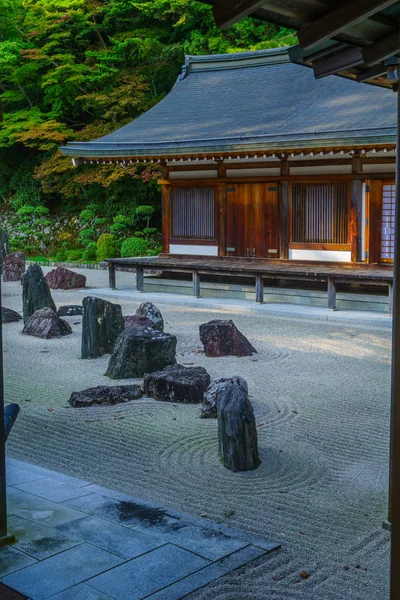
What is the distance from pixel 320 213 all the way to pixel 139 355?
7.02 meters

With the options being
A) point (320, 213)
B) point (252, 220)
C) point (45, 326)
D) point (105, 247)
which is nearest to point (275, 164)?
point (252, 220)

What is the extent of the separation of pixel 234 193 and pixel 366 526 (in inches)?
456

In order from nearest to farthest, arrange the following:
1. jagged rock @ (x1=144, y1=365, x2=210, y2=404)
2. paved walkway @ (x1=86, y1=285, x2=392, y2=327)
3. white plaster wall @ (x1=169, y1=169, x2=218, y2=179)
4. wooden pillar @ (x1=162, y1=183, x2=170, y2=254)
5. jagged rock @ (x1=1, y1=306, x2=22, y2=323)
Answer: jagged rock @ (x1=144, y1=365, x2=210, y2=404) < paved walkway @ (x1=86, y1=285, x2=392, y2=327) < jagged rock @ (x1=1, y1=306, x2=22, y2=323) < white plaster wall @ (x1=169, y1=169, x2=218, y2=179) < wooden pillar @ (x1=162, y1=183, x2=170, y2=254)

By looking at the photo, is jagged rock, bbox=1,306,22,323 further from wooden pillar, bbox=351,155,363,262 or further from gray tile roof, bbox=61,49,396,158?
wooden pillar, bbox=351,155,363,262

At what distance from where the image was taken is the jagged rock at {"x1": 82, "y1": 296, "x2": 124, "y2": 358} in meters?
9.23

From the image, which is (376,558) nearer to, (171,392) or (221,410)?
(221,410)

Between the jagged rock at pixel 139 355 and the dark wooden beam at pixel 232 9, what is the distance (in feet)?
17.8

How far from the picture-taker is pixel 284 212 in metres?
14.4

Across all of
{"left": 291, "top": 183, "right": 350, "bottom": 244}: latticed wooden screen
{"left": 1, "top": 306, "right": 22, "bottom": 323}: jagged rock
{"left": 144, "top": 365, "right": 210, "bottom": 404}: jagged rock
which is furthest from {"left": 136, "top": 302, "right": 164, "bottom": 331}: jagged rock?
{"left": 291, "top": 183, "right": 350, "bottom": 244}: latticed wooden screen


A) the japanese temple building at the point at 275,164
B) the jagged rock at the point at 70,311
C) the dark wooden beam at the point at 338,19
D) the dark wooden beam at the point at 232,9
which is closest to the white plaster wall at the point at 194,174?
the japanese temple building at the point at 275,164

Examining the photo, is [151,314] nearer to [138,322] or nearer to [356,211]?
[138,322]

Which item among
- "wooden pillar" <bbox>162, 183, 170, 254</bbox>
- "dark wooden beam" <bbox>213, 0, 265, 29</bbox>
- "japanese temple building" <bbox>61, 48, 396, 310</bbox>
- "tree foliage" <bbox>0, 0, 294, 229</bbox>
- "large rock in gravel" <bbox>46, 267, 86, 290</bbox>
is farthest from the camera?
Result: "tree foliage" <bbox>0, 0, 294, 229</bbox>

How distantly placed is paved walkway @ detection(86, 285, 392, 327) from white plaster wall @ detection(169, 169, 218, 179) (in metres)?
2.71

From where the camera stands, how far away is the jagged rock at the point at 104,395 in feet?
22.4
